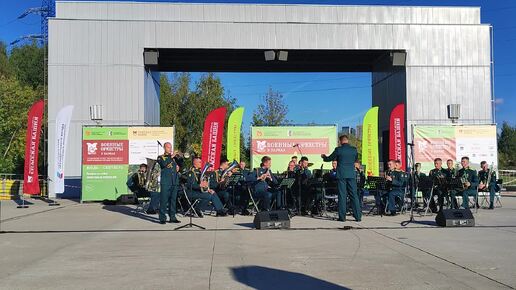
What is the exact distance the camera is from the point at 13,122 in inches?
1582

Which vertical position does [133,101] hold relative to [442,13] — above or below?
below

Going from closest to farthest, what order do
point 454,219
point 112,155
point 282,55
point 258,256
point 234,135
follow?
point 258,256, point 454,219, point 234,135, point 112,155, point 282,55

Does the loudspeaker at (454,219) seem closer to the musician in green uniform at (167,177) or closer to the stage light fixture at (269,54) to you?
the musician in green uniform at (167,177)

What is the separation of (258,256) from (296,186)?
6756mm

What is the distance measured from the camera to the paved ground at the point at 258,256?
20.2ft

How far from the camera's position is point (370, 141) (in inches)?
735

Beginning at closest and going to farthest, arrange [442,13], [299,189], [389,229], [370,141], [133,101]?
[389,229] → [299,189] → [370,141] → [133,101] → [442,13]

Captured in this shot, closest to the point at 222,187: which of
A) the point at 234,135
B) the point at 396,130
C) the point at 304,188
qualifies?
the point at 304,188

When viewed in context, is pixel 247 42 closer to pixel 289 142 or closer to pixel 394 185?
pixel 289 142

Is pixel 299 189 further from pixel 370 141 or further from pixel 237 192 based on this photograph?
pixel 370 141

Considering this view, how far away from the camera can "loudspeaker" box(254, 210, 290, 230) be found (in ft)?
36.5

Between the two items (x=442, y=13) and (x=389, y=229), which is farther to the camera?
(x=442, y=13)

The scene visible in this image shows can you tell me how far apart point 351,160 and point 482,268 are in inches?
226

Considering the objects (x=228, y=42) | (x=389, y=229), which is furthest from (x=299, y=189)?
(x=228, y=42)
